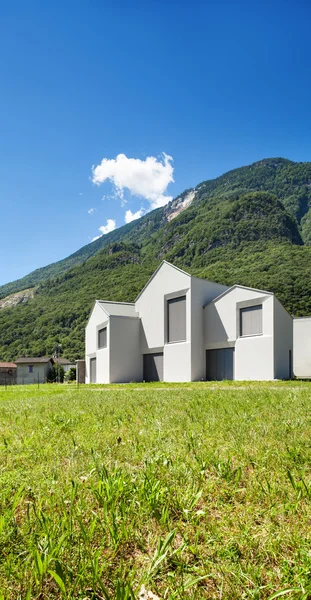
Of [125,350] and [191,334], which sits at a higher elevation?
[191,334]

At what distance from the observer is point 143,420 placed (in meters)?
5.63

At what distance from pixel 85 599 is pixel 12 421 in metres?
4.80

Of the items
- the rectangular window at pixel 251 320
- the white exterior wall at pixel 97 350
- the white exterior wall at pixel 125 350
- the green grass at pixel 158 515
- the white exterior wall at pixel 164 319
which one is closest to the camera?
the green grass at pixel 158 515

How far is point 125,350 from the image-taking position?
34.4 m

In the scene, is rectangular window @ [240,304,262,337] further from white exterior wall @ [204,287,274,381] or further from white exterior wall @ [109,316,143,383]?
white exterior wall @ [109,316,143,383]

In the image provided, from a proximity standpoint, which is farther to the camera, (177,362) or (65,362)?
(65,362)

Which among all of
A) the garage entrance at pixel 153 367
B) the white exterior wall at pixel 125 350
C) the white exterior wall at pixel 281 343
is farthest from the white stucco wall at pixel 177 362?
the white exterior wall at pixel 281 343

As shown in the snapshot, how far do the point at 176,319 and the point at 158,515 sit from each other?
2848 cm

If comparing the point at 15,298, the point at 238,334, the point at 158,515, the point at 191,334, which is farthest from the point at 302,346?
the point at 15,298

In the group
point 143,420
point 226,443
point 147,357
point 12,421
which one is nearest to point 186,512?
point 226,443

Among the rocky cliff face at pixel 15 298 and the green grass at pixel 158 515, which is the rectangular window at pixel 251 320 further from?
the rocky cliff face at pixel 15 298

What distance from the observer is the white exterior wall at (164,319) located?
2962cm

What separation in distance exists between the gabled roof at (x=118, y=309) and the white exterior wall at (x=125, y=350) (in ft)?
→ 2.61

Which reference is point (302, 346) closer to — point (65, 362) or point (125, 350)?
point (125, 350)
